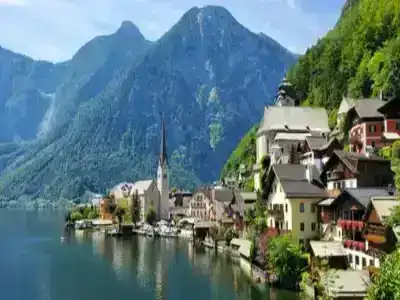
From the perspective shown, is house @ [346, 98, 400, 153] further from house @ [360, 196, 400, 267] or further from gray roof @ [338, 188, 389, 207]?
house @ [360, 196, 400, 267]

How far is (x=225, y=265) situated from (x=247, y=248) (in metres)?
4.09

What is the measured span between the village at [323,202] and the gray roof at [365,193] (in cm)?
9

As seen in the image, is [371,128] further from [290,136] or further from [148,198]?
[148,198]

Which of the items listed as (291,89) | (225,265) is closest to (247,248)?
(225,265)

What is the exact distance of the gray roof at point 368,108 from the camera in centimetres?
8269

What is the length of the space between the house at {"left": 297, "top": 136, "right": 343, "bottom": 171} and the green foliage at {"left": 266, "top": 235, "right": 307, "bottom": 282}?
18.2 m

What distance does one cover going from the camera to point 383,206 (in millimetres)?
51000

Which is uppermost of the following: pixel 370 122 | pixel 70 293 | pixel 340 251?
pixel 370 122

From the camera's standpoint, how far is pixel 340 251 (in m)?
56.8

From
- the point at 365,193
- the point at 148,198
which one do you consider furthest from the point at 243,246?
the point at 148,198

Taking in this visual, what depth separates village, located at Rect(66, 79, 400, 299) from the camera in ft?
167

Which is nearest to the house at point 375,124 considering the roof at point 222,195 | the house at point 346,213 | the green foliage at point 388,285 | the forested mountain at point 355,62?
the forested mountain at point 355,62

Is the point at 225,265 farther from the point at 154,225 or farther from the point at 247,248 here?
the point at 154,225

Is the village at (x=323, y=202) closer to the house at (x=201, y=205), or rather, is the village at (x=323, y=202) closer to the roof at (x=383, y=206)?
the roof at (x=383, y=206)
